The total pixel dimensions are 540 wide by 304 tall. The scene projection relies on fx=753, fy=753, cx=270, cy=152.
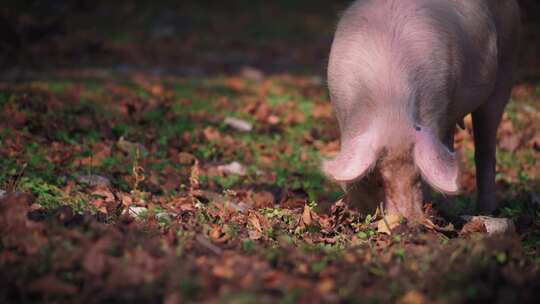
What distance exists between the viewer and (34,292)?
3031 millimetres

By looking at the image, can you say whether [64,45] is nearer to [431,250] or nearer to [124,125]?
[124,125]

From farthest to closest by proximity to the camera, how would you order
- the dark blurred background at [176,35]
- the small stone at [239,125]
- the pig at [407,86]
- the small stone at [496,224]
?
the dark blurred background at [176,35] → the small stone at [239,125] → the small stone at [496,224] → the pig at [407,86]

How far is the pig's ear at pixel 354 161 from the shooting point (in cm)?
412

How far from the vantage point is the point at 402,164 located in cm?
423

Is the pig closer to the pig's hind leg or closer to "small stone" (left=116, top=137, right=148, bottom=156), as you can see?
the pig's hind leg

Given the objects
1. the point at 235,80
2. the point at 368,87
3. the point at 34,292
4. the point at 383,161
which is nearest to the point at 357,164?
the point at 383,161

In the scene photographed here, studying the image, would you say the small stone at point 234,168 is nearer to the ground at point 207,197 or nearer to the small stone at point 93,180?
the ground at point 207,197

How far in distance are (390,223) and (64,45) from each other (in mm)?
9386

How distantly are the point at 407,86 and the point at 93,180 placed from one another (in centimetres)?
237

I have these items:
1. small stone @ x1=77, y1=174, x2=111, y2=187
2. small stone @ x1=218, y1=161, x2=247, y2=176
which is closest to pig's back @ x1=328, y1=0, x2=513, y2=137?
small stone @ x1=218, y1=161, x2=247, y2=176

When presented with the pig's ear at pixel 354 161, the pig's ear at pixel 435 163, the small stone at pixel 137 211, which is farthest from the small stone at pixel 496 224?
the small stone at pixel 137 211

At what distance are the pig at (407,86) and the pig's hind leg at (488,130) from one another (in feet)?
1.41

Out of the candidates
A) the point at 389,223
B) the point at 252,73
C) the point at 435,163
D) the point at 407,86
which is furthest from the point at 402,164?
the point at 252,73

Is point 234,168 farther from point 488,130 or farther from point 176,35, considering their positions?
point 176,35
